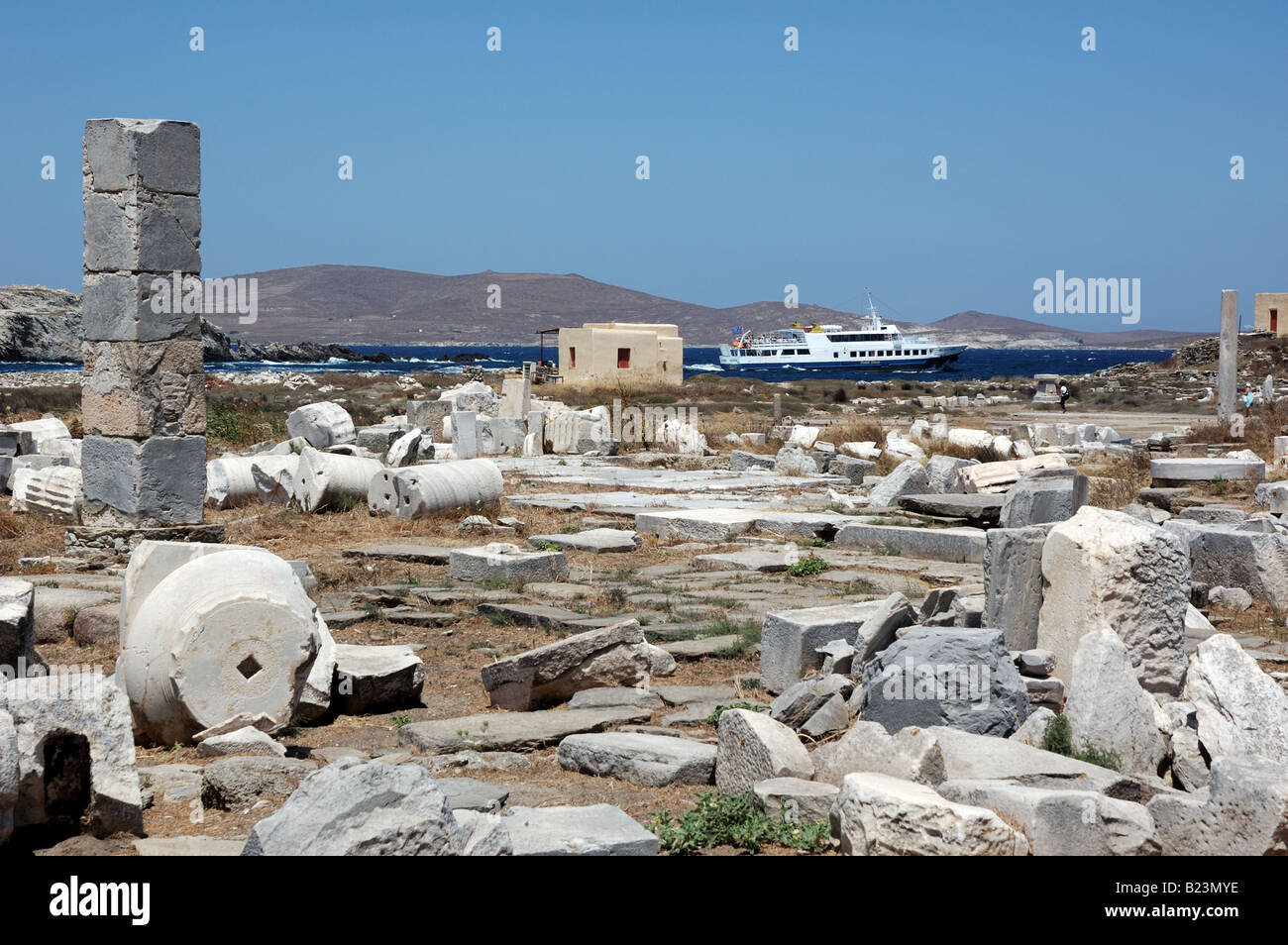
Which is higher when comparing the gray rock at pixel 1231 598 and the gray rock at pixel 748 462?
the gray rock at pixel 748 462

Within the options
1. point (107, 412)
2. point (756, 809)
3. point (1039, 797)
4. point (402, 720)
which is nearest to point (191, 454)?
point (107, 412)

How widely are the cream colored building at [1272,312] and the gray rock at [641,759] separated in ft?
192

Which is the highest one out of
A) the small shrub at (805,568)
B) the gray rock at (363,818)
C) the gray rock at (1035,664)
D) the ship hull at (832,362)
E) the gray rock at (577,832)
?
the ship hull at (832,362)

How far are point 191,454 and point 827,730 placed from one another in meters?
7.21

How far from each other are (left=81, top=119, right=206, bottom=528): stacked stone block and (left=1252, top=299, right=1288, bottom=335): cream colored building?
5600cm

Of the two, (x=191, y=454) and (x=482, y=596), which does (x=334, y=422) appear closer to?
(x=191, y=454)

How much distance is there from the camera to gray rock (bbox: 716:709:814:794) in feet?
17.2

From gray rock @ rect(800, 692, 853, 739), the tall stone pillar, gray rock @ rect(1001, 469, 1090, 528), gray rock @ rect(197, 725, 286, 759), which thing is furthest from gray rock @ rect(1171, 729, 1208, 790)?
the tall stone pillar

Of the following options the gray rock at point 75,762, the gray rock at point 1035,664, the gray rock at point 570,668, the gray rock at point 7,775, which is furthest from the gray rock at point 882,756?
the gray rock at point 7,775

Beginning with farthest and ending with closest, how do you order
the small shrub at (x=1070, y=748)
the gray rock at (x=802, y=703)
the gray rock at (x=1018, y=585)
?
the gray rock at (x=1018, y=585)
the gray rock at (x=802, y=703)
the small shrub at (x=1070, y=748)

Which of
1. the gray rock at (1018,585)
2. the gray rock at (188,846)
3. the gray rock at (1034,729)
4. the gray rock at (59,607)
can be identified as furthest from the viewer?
the gray rock at (59,607)

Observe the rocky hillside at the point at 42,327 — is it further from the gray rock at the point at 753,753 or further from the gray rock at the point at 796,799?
the gray rock at the point at 796,799

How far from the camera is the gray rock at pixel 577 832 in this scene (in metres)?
4.20

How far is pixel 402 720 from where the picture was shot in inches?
263
